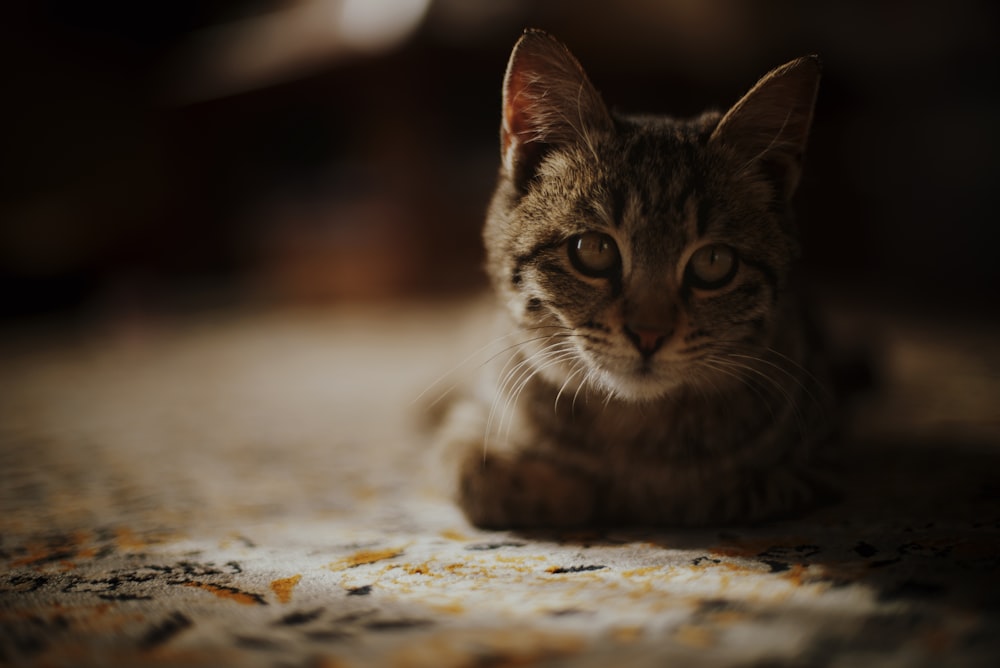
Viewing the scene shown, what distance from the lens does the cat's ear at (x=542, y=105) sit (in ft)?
3.22

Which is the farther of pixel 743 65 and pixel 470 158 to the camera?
pixel 470 158

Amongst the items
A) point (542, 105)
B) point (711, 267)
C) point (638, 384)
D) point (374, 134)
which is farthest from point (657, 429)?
point (374, 134)

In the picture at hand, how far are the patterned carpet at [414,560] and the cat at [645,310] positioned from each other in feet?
0.25

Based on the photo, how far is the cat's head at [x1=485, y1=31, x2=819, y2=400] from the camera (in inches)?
35.7

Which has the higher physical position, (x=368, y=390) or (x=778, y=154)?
(x=778, y=154)

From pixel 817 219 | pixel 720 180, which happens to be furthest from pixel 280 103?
pixel 720 180

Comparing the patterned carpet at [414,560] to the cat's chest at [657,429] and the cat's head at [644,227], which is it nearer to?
the cat's chest at [657,429]

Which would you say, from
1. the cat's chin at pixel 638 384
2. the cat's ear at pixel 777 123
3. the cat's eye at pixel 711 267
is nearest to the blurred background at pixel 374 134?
Answer: the cat's ear at pixel 777 123

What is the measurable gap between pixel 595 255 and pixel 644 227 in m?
0.08

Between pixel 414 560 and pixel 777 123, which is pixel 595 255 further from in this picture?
pixel 414 560

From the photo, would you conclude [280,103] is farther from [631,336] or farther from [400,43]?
[631,336]

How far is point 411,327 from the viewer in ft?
9.61

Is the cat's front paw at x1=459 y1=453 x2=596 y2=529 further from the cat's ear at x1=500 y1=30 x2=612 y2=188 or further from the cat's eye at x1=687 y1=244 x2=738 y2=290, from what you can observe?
the cat's ear at x1=500 y1=30 x2=612 y2=188

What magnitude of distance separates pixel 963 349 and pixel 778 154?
150cm
